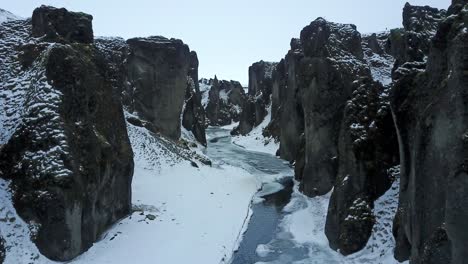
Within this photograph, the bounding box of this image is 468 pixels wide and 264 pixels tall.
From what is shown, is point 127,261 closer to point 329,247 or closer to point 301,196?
point 329,247

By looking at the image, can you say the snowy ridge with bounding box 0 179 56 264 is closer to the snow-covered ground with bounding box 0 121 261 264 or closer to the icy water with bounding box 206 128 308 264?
the snow-covered ground with bounding box 0 121 261 264

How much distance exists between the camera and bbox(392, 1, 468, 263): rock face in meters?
13.1

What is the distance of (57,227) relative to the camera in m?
17.2

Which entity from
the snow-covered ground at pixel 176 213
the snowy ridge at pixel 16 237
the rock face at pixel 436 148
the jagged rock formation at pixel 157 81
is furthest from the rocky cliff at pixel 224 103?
the rock face at pixel 436 148

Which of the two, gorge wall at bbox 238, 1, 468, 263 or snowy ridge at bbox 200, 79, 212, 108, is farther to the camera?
snowy ridge at bbox 200, 79, 212, 108

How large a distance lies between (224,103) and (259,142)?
64.3 meters

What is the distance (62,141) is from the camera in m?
18.7

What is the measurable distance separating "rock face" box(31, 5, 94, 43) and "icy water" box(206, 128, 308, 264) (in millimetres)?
15689

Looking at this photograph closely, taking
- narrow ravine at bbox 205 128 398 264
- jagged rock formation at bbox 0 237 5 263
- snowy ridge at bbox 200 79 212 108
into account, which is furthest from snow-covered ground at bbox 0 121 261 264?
snowy ridge at bbox 200 79 212 108

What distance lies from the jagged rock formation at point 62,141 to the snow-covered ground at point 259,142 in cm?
4122

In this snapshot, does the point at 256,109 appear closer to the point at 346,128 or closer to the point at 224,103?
the point at 224,103

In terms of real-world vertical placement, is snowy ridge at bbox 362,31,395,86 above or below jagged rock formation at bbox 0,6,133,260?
above

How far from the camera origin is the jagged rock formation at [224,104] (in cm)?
13050

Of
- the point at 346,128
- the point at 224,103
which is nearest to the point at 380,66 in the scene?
the point at 346,128
